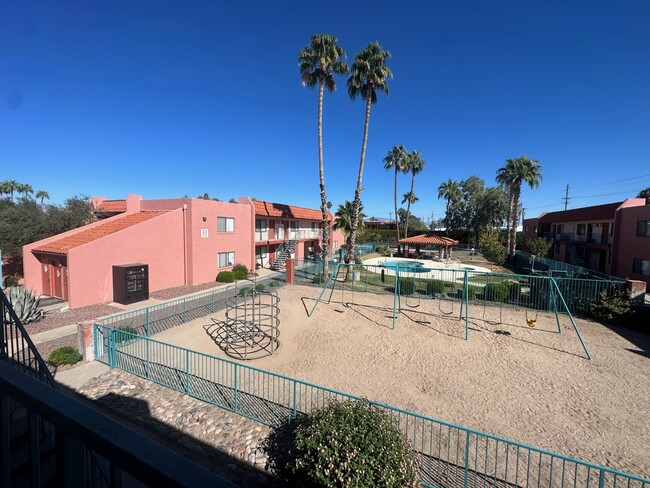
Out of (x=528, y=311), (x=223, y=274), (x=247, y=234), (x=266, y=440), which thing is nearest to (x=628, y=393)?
(x=528, y=311)

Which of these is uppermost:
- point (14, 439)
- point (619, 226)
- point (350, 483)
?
point (619, 226)

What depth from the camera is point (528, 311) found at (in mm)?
18703

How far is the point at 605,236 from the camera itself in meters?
32.2

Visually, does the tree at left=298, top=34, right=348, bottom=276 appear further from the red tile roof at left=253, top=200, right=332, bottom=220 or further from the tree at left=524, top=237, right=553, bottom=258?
the tree at left=524, top=237, right=553, bottom=258

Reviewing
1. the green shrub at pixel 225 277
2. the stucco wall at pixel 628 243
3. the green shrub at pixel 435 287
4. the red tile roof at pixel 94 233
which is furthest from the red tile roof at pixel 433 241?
the red tile roof at pixel 94 233

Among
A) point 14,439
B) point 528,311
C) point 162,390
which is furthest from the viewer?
point 528,311

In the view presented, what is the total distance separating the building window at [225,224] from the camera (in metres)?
27.3

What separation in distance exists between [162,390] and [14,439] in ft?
23.1

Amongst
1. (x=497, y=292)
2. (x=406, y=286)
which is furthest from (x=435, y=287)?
(x=497, y=292)

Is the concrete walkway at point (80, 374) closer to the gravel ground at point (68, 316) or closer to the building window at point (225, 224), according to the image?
the gravel ground at point (68, 316)

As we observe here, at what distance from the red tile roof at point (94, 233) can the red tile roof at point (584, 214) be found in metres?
40.2

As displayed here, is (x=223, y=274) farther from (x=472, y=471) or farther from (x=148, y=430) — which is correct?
(x=472, y=471)

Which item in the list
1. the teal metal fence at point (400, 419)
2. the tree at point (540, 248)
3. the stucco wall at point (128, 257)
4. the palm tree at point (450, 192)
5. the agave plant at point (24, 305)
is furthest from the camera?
the palm tree at point (450, 192)

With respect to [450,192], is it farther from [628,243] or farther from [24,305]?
[24,305]
